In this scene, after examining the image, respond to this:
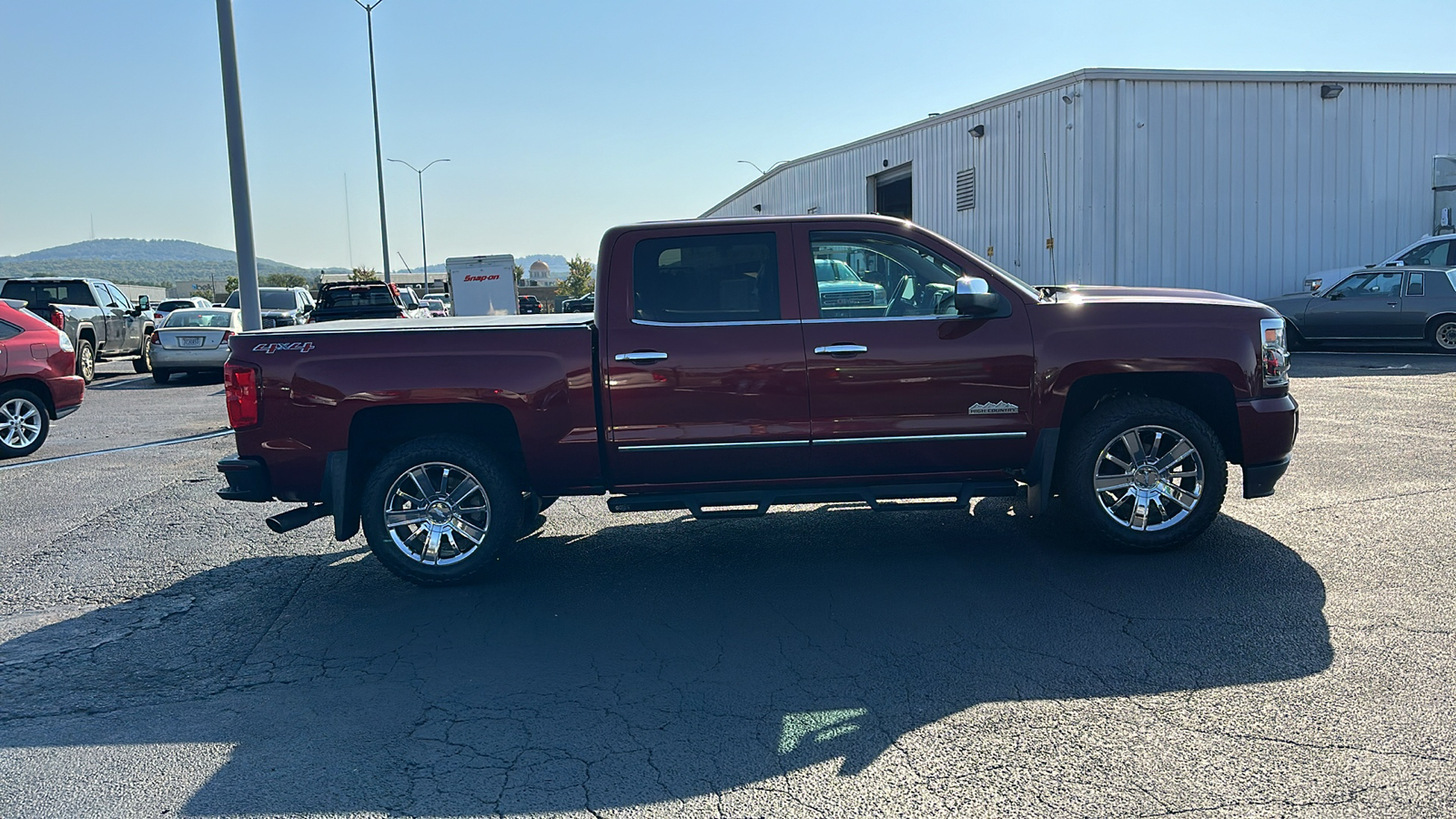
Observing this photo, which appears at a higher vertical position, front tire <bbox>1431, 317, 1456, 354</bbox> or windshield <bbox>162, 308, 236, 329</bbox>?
windshield <bbox>162, 308, 236, 329</bbox>

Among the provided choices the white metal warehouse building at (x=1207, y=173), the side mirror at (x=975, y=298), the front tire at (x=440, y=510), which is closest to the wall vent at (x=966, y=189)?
the white metal warehouse building at (x=1207, y=173)

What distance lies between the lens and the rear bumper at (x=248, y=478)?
592cm

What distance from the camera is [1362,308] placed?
1825cm

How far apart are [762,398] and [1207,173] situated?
19.3 metres

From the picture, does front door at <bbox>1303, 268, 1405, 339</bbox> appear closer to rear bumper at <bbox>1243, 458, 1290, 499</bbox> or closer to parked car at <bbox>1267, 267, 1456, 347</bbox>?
parked car at <bbox>1267, 267, 1456, 347</bbox>

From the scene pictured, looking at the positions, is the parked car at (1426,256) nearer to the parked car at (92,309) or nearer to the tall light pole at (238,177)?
the tall light pole at (238,177)

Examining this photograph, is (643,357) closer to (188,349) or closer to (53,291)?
(188,349)

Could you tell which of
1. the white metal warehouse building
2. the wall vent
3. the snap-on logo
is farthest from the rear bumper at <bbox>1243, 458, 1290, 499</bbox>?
the wall vent

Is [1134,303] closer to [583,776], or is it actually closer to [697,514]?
[697,514]

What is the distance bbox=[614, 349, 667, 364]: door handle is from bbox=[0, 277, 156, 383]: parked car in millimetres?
16878


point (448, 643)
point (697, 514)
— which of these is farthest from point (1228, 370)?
point (448, 643)

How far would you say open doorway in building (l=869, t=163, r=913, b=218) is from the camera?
29.3 m

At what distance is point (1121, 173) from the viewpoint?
70.1ft

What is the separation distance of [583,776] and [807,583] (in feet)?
7.82
